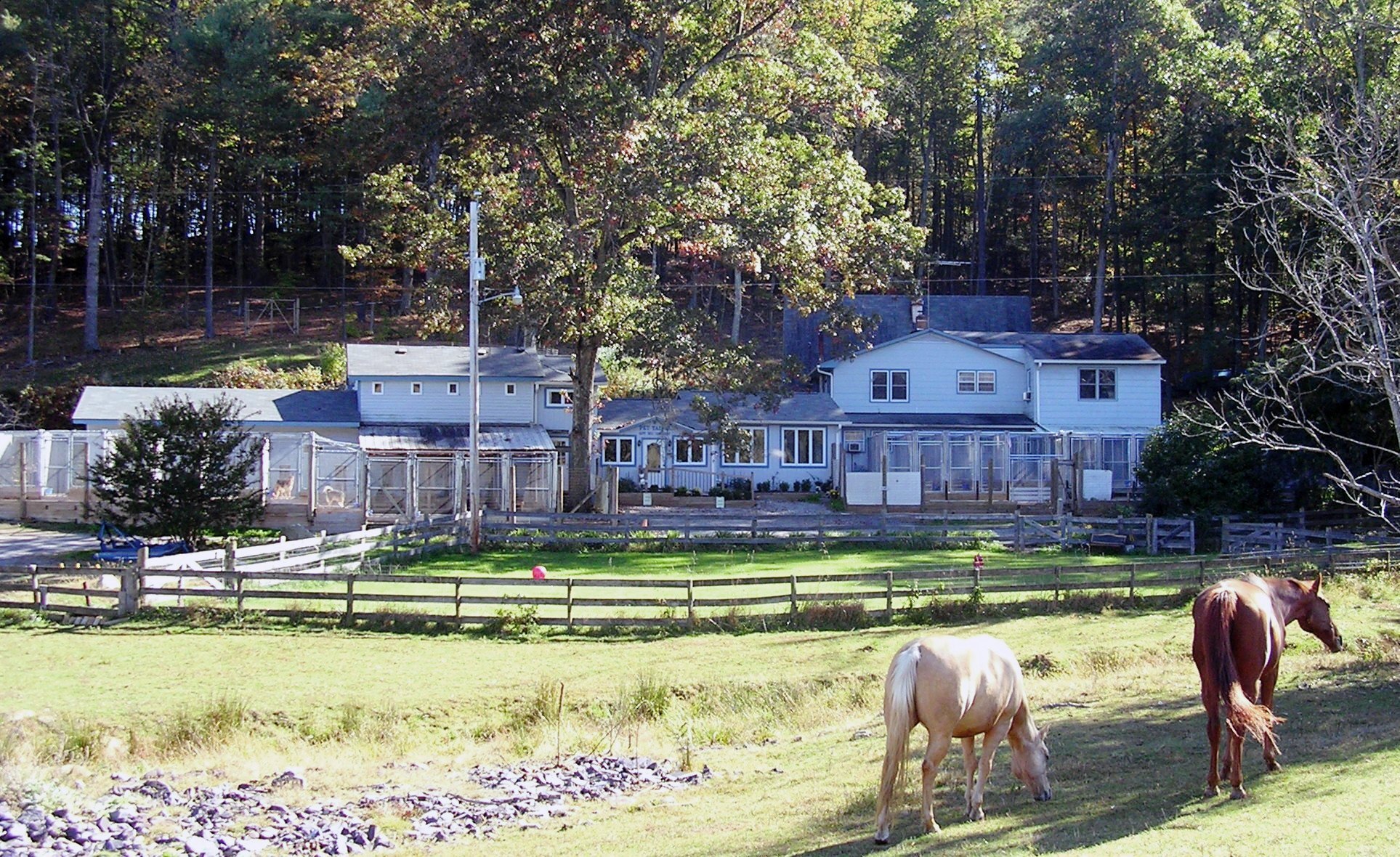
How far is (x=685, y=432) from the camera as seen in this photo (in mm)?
45031

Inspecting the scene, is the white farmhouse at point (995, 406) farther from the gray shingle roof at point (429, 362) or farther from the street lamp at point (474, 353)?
the street lamp at point (474, 353)

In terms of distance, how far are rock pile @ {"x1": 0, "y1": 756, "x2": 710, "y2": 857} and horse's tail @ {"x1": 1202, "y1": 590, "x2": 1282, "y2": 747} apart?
566cm

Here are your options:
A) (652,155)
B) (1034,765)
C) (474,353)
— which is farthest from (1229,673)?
(652,155)

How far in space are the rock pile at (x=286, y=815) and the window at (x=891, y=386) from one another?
125 feet

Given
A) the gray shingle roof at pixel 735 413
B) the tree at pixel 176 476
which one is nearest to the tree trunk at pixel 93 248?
the gray shingle roof at pixel 735 413

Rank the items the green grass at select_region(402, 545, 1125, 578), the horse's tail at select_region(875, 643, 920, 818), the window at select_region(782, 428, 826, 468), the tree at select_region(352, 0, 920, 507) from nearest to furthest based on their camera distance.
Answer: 1. the horse's tail at select_region(875, 643, 920, 818)
2. the green grass at select_region(402, 545, 1125, 578)
3. the tree at select_region(352, 0, 920, 507)
4. the window at select_region(782, 428, 826, 468)

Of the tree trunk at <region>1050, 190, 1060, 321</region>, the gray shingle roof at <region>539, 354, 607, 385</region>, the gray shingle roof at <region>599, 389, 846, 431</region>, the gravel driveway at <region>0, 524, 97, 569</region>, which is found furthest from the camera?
the tree trunk at <region>1050, 190, 1060, 321</region>

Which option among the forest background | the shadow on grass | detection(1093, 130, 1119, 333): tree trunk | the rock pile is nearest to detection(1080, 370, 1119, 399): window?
the forest background

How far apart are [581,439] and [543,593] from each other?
47.8ft

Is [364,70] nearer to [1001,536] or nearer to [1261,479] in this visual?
[1001,536]

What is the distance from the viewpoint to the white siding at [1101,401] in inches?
1944

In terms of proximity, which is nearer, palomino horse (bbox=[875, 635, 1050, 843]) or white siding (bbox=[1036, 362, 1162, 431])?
palomino horse (bbox=[875, 635, 1050, 843])

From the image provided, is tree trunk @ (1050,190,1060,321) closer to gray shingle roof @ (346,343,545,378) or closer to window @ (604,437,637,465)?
window @ (604,437,637,465)

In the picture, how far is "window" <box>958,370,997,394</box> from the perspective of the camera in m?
51.0
